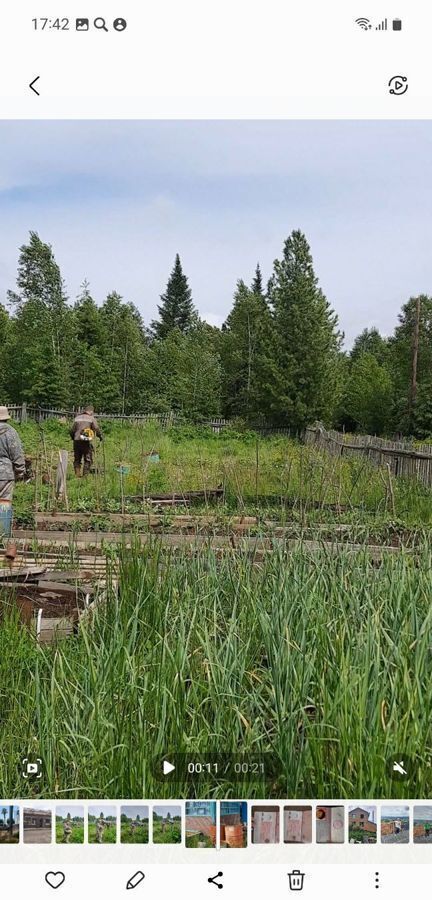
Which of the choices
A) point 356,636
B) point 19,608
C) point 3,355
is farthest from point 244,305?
point 356,636

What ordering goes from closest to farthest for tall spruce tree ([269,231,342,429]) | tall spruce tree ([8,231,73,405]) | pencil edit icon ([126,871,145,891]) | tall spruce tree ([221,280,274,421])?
1. pencil edit icon ([126,871,145,891])
2. tall spruce tree ([8,231,73,405])
3. tall spruce tree ([269,231,342,429])
4. tall spruce tree ([221,280,274,421])

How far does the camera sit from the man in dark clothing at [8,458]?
5.61 meters

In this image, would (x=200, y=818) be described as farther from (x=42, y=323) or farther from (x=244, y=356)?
(x=244, y=356)

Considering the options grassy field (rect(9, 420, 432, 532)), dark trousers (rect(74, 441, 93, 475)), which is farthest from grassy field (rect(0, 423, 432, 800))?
dark trousers (rect(74, 441, 93, 475))

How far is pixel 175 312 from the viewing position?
20.3 m

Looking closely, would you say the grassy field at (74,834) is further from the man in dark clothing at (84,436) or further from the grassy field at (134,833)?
the man in dark clothing at (84,436)

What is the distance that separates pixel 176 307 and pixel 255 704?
19.4 meters

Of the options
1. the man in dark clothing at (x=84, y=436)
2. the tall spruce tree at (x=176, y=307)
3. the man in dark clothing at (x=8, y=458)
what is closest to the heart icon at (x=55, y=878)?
the man in dark clothing at (x=8, y=458)

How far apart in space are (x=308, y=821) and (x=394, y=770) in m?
0.42

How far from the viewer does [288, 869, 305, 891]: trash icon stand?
1.02 meters

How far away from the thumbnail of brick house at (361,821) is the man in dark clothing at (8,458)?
16.1ft

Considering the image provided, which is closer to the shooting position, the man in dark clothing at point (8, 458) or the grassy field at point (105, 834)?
the grassy field at point (105, 834)

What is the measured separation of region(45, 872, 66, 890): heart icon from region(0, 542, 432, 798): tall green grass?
1.09 ft
